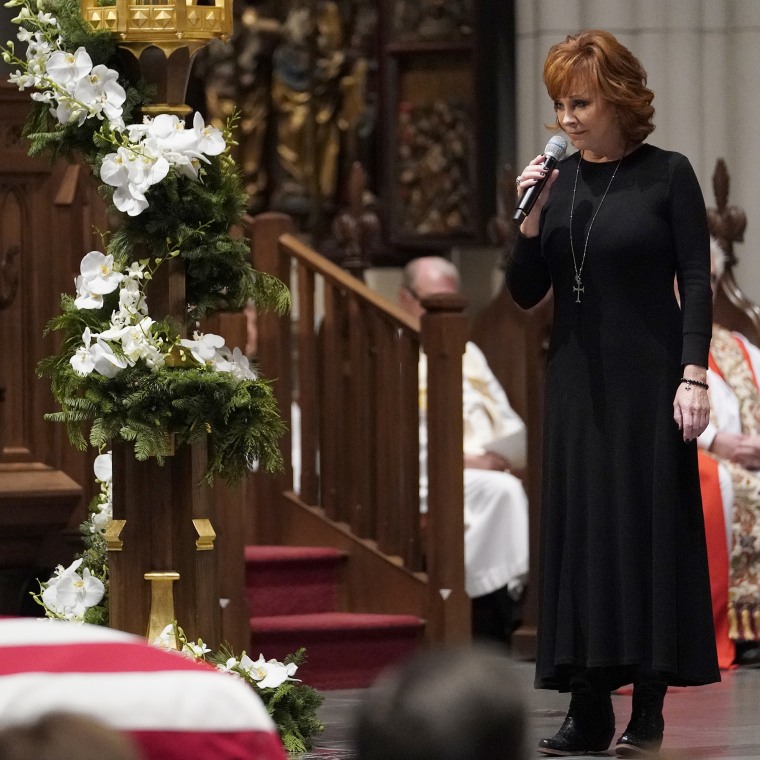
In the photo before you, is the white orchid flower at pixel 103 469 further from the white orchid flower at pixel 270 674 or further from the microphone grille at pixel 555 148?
the microphone grille at pixel 555 148

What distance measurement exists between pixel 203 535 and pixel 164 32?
1176 millimetres

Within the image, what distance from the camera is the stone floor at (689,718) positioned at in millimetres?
4812

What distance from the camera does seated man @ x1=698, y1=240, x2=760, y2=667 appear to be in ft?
23.2

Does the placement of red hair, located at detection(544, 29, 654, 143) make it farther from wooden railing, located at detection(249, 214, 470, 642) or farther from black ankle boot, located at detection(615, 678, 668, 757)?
wooden railing, located at detection(249, 214, 470, 642)

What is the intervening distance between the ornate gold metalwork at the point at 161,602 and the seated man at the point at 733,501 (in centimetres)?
314

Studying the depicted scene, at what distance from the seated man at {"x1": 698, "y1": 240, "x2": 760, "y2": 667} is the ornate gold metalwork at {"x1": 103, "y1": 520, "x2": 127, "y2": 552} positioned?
3197 millimetres

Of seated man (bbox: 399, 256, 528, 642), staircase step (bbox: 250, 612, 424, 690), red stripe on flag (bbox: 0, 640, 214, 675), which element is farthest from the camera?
seated man (bbox: 399, 256, 528, 642)

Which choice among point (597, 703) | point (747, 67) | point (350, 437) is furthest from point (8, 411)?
point (747, 67)

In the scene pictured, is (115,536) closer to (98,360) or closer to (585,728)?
(98,360)

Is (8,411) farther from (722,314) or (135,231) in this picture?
(722,314)

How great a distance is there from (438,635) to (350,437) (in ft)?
2.81

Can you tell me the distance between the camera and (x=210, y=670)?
2119 millimetres

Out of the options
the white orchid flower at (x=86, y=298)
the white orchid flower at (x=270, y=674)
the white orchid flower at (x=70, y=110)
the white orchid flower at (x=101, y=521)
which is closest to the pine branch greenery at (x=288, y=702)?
the white orchid flower at (x=270, y=674)

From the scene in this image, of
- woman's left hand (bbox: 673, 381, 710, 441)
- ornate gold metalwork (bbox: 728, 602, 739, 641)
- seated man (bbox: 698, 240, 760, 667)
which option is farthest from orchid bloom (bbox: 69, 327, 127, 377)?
ornate gold metalwork (bbox: 728, 602, 739, 641)
